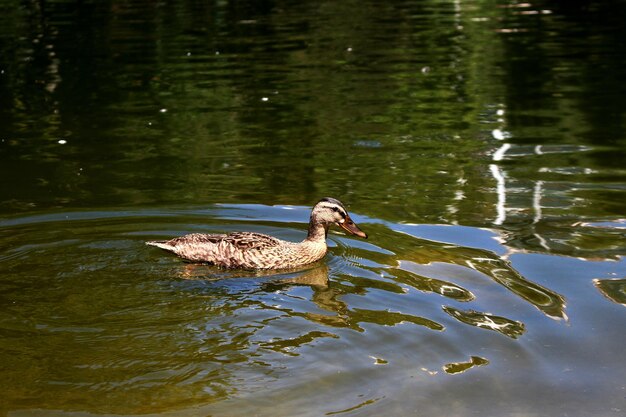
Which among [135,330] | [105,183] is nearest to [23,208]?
[105,183]

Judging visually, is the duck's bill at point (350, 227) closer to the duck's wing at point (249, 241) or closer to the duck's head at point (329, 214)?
the duck's head at point (329, 214)

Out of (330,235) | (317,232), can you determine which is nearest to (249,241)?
(317,232)

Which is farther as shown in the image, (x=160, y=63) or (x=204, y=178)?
(x=160, y=63)

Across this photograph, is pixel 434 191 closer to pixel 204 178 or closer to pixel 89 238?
pixel 204 178

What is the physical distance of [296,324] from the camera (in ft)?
26.4

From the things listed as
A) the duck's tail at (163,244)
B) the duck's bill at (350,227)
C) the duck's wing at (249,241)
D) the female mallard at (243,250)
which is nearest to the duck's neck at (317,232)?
the female mallard at (243,250)

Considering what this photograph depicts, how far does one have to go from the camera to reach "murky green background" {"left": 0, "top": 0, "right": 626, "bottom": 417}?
23.3ft

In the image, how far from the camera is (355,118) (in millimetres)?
16844

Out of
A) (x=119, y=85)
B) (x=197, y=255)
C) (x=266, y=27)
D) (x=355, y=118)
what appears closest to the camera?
(x=197, y=255)

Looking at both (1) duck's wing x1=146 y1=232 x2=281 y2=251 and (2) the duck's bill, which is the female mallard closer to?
(1) duck's wing x1=146 y1=232 x2=281 y2=251

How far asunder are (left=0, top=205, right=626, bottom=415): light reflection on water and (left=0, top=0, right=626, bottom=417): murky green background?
0.08 feet

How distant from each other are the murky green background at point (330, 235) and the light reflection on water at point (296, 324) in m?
0.03

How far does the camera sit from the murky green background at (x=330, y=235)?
7105 millimetres

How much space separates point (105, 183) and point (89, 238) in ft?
9.20
